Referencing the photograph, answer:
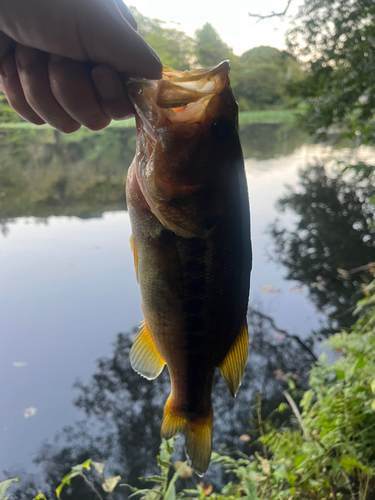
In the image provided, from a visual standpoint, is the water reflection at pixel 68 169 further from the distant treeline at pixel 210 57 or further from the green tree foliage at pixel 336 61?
the green tree foliage at pixel 336 61

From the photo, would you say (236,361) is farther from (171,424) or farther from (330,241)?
(330,241)

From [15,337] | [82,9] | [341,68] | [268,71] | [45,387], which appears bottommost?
[45,387]

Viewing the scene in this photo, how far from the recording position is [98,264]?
5.08 m

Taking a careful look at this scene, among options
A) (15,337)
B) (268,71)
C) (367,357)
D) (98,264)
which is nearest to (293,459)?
(367,357)

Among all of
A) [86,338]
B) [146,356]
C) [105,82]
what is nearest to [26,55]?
[105,82]

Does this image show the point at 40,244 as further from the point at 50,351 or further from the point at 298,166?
the point at 298,166

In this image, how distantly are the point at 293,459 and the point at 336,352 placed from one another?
2239 millimetres

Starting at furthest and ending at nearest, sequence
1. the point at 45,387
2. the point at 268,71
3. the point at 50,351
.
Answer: the point at 268,71 < the point at 50,351 < the point at 45,387

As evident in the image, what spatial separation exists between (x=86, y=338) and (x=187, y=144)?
3.34 meters

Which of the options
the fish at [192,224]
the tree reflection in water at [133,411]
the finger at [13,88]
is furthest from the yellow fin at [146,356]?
the tree reflection in water at [133,411]

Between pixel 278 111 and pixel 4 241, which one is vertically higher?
pixel 278 111

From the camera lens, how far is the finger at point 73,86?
1.12m

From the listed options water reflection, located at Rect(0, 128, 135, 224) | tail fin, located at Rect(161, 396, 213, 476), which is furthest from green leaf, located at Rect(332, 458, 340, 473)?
water reflection, located at Rect(0, 128, 135, 224)

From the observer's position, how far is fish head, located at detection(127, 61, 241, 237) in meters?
1.01
